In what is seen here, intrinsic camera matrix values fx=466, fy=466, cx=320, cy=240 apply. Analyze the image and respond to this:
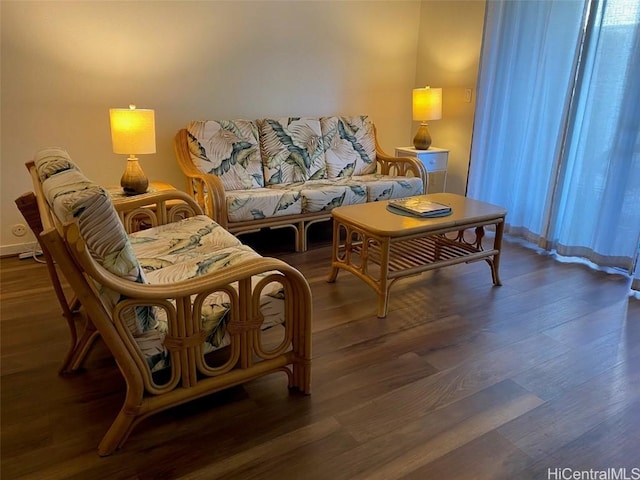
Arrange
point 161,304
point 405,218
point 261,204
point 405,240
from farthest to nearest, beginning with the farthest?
point 261,204 < point 405,218 < point 405,240 < point 161,304

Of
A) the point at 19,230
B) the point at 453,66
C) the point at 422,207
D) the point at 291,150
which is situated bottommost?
the point at 19,230

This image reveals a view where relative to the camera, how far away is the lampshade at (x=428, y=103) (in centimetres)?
401

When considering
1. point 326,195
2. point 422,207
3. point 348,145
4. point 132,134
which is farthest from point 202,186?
point 422,207

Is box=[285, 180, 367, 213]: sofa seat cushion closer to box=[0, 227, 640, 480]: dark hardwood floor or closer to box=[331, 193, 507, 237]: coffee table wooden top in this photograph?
box=[331, 193, 507, 237]: coffee table wooden top

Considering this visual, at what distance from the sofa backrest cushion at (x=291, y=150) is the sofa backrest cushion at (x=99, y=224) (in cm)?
222

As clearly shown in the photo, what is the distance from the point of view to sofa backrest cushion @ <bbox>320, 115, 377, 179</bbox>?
3.98 meters

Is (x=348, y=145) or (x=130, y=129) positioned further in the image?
(x=348, y=145)

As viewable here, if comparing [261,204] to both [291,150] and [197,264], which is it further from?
[197,264]

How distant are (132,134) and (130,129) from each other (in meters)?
0.03

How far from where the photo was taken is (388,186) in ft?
12.1

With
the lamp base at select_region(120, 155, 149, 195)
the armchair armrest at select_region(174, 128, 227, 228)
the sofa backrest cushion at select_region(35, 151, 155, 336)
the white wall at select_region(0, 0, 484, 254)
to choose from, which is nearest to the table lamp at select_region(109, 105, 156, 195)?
the lamp base at select_region(120, 155, 149, 195)

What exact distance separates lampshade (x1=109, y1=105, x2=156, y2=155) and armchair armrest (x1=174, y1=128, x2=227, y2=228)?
0.43 m

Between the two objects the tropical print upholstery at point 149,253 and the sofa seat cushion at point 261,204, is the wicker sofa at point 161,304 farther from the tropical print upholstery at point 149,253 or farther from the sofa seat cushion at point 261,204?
the sofa seat cushion at point 261,204

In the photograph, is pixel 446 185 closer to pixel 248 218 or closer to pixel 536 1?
pixel 536 1
